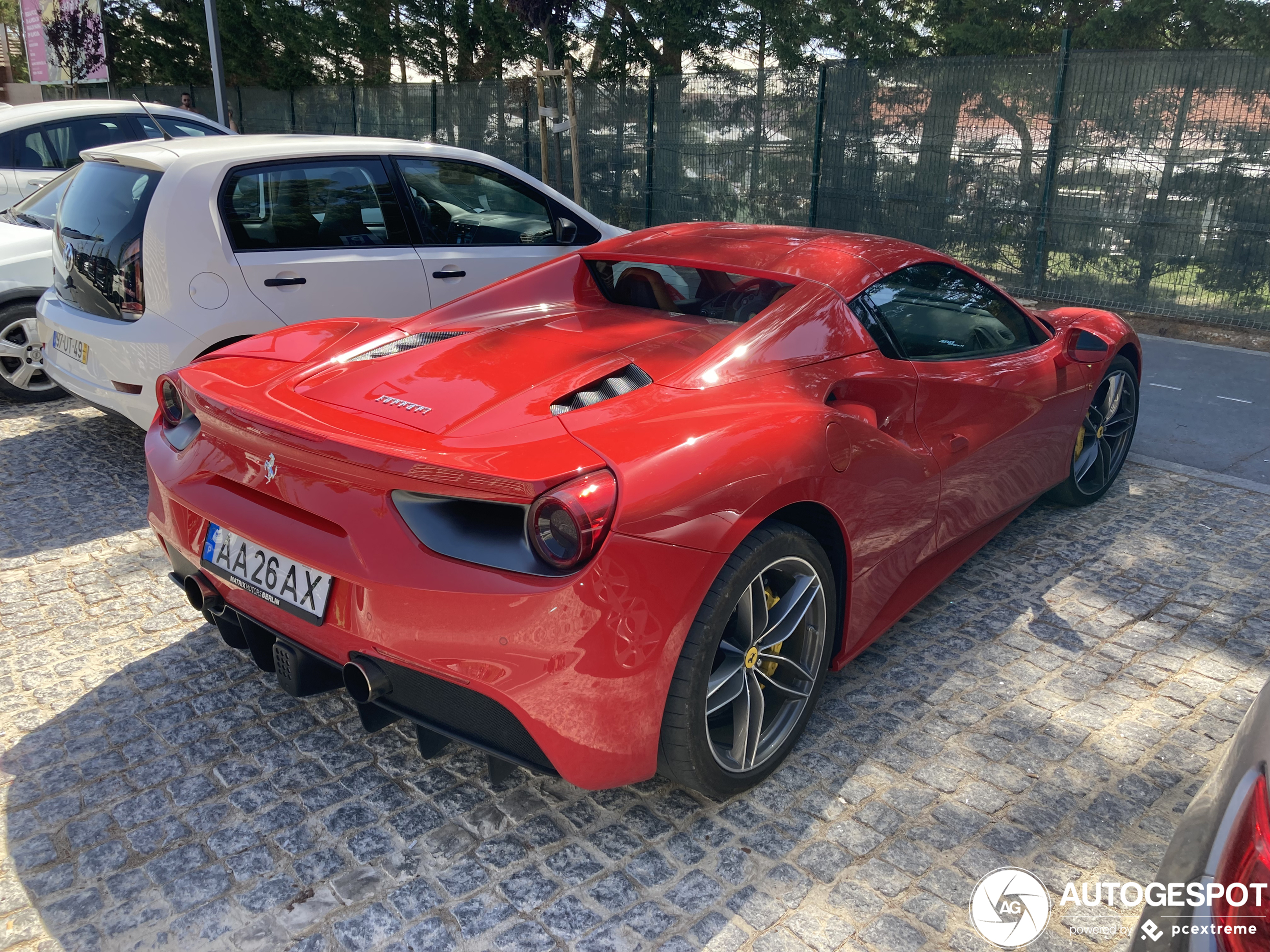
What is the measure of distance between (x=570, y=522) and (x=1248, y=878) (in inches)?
54.4

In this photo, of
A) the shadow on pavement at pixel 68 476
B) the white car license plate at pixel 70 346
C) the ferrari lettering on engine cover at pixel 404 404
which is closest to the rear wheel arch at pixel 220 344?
the white car license plate at pixel 70 346

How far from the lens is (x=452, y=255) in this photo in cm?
571

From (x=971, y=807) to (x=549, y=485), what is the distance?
5.06ft

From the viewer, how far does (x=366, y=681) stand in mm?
2434

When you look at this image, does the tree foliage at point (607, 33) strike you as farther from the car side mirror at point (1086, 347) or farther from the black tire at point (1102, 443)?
the car side mirror at point (1086, 347)

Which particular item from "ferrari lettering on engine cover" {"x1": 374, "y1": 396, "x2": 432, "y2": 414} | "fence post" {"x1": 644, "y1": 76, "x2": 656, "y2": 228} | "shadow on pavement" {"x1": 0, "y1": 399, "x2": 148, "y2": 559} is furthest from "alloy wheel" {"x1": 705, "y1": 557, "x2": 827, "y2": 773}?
"fence post" {"x1": 644, "y1": 76, "x2": 656, "y2": 228}

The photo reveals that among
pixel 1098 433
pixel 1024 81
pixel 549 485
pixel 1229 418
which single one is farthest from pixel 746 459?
pixel 1024 81

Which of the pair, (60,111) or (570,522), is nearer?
(570,522)

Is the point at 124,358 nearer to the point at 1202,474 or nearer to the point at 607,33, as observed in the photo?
the point at 1202,474

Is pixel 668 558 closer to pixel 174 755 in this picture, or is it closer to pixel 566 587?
pixel 566 587

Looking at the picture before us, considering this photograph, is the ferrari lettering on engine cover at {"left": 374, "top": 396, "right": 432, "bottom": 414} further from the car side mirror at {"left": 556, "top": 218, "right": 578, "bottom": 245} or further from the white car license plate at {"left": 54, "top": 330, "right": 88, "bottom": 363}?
the car side mirror at {"left": 556, "top": 218, "right": 578, "bottom": 245}

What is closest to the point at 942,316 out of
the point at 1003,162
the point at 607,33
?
Answer: the point at 1003,162

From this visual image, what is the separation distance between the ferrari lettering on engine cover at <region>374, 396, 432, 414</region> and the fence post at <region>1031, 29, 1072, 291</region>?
8843 millimetres

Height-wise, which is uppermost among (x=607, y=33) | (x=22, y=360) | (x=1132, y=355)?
(x=607, y=33)
